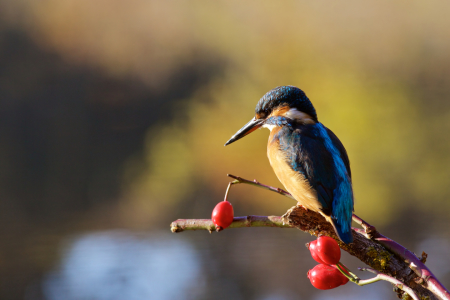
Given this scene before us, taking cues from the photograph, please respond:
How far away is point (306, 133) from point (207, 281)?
1.95m

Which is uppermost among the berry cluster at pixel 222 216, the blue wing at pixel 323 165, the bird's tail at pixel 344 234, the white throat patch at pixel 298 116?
the white throat patch at pixel 298 116

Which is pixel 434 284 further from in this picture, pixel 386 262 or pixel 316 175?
pixel 316 175

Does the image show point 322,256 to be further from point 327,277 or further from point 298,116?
point 298,116

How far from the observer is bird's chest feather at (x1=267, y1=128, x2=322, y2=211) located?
2.34 ft

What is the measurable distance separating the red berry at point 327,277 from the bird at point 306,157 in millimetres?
51

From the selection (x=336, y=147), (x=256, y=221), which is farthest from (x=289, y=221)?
(x=336, y=147)

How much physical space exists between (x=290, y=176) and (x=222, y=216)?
0.23 meters

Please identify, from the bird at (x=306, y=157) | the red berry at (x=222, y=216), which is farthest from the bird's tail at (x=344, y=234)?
the red berry at (x=222, y=216)

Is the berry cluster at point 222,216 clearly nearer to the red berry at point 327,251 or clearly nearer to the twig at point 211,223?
the twig at point 211,223

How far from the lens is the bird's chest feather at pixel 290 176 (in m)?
0.71

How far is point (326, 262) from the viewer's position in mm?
525

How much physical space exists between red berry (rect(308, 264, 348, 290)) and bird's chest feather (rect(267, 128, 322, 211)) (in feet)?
0.46

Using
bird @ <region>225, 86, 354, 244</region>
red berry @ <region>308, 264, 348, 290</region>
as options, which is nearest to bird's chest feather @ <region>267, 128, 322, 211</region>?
bird @ <region>225, 86, 354, 244</region>

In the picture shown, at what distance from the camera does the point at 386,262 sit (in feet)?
1.76
